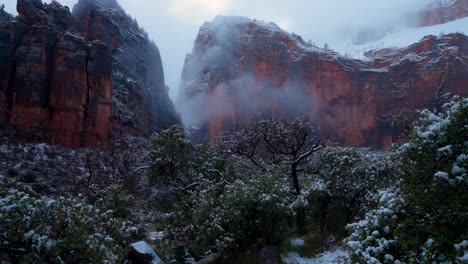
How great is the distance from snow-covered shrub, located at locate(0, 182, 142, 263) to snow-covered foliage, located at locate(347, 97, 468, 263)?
5095mm

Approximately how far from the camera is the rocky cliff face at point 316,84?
77.2m

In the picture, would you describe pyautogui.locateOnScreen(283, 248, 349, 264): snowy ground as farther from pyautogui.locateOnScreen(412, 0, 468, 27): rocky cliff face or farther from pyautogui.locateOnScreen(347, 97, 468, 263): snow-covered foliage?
pyautogui.locateOnScreen(412, 0, 468, 27): rocky cliff face

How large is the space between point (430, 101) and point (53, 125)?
69.0 metres

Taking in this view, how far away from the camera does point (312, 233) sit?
53.8ft

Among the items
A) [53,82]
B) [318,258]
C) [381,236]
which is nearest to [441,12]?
[53,82]

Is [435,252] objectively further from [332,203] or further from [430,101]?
[430,101]

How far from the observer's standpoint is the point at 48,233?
6734 millimetres

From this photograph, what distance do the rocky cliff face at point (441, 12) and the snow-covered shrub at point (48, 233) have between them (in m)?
132

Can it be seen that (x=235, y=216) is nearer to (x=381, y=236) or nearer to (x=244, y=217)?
(x=244, y=217)

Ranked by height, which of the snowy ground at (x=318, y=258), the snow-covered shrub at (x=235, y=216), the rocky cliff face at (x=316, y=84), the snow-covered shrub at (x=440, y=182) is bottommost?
the snowy ground at (x=318, y=258)

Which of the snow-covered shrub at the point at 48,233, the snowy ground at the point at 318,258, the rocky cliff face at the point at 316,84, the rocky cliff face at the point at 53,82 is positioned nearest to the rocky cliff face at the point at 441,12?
the rocky cliff face at the point at 316,84

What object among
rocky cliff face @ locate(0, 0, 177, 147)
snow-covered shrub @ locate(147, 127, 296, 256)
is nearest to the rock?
snow-covered shrub @ locate(147, 127, 296, 256)

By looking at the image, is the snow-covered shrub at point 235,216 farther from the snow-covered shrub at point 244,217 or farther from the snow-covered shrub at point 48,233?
the snow-covered shrub at point 48,233

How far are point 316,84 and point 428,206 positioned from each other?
80718 mm
